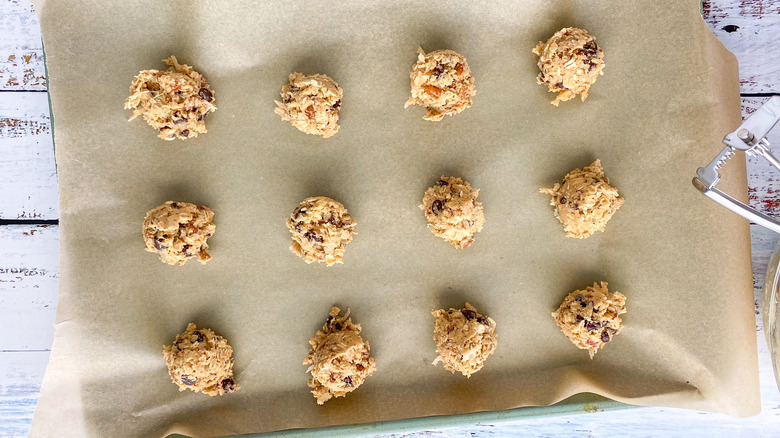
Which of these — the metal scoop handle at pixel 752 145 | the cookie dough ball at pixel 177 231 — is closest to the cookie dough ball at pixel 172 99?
the cookie dough ball at pixel 177 231

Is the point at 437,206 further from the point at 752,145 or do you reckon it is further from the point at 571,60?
the point at 752,145

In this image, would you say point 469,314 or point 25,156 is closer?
point 469,314

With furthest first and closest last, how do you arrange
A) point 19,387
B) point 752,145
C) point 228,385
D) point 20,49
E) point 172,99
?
point 19,387, point 20,49, point 228,385, point 172,99, point 752,145

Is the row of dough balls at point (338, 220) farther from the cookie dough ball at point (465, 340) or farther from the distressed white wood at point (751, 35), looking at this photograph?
the distressed white wood at point (751, 35)

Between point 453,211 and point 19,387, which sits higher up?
point 453,211

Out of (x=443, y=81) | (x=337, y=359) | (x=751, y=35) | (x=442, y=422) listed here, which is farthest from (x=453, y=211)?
(x=751, y=35)

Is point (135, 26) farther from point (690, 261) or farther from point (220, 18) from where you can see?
point (690, 261)

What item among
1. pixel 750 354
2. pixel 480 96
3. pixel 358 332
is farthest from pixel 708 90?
pixel 358 332

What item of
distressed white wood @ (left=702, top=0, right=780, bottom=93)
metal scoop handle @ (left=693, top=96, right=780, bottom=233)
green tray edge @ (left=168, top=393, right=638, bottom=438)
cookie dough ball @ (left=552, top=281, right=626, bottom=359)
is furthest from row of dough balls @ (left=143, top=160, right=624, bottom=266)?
distressed white wood @ (left=702, top=0, right=780, bottom=93)

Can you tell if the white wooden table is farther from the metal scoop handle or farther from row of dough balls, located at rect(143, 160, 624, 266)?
row of dough balls, located at rect(143, 160, 624, 266)
